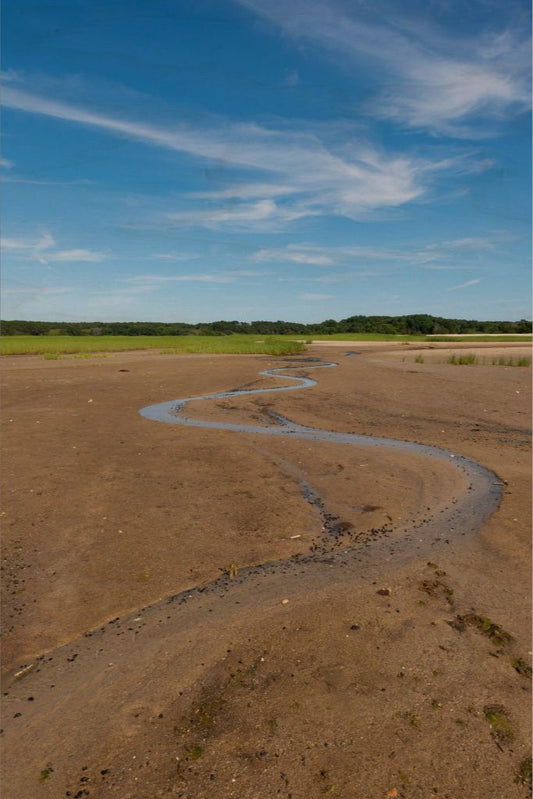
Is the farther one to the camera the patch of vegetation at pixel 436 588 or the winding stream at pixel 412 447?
the winding stream at pixel 412 447

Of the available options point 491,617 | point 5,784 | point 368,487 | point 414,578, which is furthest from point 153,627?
point 368,487

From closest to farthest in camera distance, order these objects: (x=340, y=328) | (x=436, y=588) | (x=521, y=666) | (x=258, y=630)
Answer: (x=521, y=666) < (x=258, y=630) < (x=436, y=588) < (x=340, y=328)

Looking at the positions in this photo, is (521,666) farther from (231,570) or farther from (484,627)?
(231,570)

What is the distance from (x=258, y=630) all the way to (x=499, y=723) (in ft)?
7.43

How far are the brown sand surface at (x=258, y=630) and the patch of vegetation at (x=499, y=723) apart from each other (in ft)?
0.05

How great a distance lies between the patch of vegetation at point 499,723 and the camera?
3815 mm

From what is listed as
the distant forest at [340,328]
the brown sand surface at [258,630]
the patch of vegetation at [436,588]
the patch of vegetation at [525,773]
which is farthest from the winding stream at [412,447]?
the distant forest at [340,328]

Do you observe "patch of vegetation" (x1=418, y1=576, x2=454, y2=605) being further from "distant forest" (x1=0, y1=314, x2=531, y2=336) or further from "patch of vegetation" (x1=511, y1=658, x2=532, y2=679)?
"distant forest" (x1=0, y1=314, x2=531, y2=336)

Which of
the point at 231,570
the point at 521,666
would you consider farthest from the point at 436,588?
the point at 231,570

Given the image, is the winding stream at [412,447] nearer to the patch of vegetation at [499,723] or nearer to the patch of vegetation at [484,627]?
the patch of vegetation at [484,627]

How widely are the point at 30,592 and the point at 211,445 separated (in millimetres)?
7318

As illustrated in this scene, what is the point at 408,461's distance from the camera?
11.9m

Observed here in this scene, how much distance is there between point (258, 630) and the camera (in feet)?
17.1

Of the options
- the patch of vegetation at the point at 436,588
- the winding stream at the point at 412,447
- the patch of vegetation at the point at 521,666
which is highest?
the winding stream at the point at 412,447
